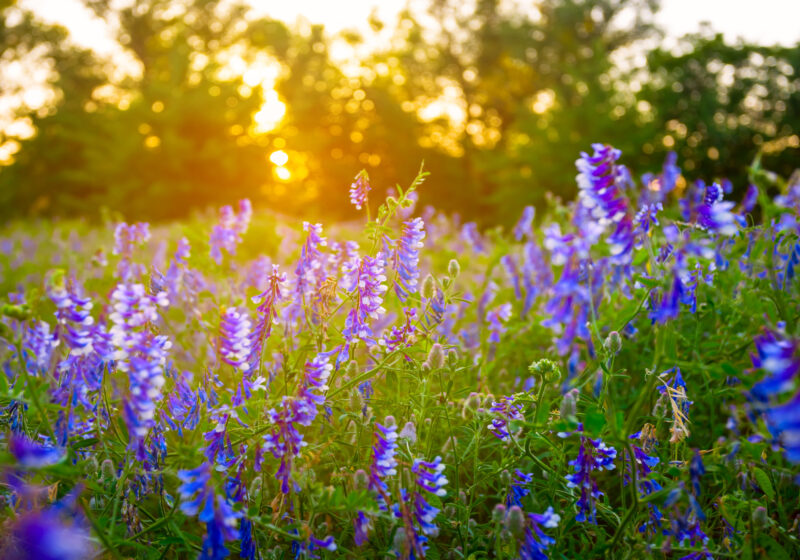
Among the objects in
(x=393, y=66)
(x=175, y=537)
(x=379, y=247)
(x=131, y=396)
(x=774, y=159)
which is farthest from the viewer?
(x=393, y=66)

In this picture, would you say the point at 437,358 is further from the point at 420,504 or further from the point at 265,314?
the point at 265,314

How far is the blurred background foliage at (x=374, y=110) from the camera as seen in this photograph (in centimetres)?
1761

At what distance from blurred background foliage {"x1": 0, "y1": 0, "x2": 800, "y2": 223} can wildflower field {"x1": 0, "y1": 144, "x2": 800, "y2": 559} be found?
1243cm

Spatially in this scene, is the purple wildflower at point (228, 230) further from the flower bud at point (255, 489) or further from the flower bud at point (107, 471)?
the flower bud at point (255, 489)

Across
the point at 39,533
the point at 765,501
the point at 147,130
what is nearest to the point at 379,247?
the point at 39,533

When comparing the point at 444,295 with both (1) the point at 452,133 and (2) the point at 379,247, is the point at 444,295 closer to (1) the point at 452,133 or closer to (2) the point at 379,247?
(2) the point at 379,247

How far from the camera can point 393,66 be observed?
25.8m

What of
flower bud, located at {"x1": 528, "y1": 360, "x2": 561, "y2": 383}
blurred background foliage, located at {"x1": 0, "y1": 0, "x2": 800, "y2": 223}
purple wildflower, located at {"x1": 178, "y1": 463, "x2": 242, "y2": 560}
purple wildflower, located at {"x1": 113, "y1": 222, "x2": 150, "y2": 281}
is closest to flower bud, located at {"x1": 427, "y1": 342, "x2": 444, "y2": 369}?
flower bud, located at {"x1": 528, "y1": 360, "x2": 561, "y2": 383}

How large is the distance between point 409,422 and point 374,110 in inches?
878

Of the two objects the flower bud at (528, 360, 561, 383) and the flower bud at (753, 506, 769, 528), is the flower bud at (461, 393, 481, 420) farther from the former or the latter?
the flower bud at (753, 506, 769, 528)

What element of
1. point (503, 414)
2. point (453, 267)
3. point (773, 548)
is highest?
point (453, 267)

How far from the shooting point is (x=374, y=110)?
899 inches

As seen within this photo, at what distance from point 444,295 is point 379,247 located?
24 cm

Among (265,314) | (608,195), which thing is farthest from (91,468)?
(608,195)
